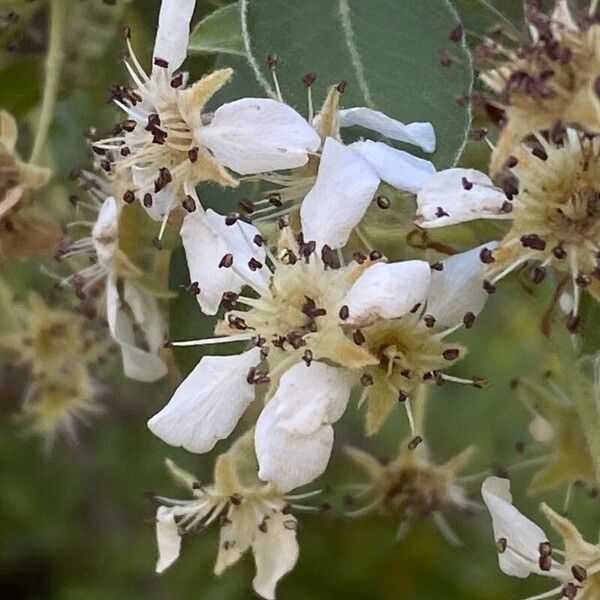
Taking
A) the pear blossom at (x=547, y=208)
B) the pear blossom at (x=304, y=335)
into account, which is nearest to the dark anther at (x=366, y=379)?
the pear blossom at (x=304, y=335)

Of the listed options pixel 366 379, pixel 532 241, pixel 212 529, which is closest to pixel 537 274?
pixel 532 241

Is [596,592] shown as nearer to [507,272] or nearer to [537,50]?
[507,272]

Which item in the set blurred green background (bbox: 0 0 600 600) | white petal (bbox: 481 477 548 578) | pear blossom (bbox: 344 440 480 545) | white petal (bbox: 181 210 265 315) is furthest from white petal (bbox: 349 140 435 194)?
blurred green background (bbox: 0 0 600 600)

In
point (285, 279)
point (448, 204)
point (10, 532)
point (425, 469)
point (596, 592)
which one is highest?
point (448, 204)

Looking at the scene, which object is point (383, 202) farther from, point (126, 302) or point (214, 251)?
point (126, 302)

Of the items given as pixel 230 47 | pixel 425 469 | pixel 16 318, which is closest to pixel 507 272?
pixel 230 47

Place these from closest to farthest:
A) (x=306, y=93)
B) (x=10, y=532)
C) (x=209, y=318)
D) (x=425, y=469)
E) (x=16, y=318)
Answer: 1. (x=306, y=93)
2. (x=209, y=318)
3. (x=425, y=469)
4. (x=16, y=318)
5. (x=10, y=532)
